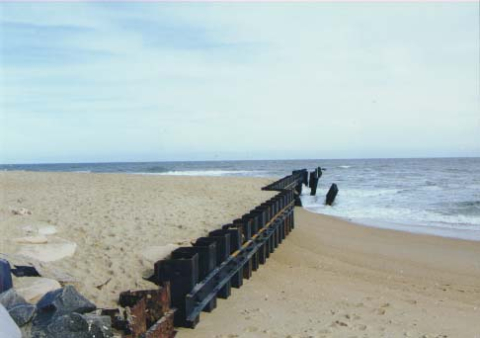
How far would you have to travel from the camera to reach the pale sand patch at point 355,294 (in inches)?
176

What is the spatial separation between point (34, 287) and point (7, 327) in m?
1.00

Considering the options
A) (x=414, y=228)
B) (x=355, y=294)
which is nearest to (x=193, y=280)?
(x=355, y=294)

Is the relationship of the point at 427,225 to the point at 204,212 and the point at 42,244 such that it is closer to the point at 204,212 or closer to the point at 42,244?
the point at 204,212

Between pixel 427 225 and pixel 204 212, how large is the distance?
699 centimetres

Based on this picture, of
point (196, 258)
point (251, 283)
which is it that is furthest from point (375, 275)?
point (196, 258)

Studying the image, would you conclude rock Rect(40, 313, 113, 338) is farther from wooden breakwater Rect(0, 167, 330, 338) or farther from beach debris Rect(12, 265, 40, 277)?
beach debris Rect(12, 265, 40, 277)

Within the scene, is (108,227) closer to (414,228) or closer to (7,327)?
(7,327)

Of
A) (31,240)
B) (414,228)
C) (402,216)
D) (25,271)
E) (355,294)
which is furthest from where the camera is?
(402,216)

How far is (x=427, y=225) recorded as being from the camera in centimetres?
1369

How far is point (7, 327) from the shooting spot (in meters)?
3.26

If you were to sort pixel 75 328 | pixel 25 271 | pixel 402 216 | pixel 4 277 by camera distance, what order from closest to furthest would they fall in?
pixel 75 328 → pixel 4 277 → pixel 25 271 → pixel 402 216

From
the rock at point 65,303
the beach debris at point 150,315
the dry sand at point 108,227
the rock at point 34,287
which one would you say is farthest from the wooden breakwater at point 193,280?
the rock at point 34,287

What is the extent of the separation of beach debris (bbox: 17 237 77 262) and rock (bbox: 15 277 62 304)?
103 cm

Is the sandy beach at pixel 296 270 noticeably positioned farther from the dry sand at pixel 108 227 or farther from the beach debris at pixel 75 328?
the beach debris at pixel 75 328
